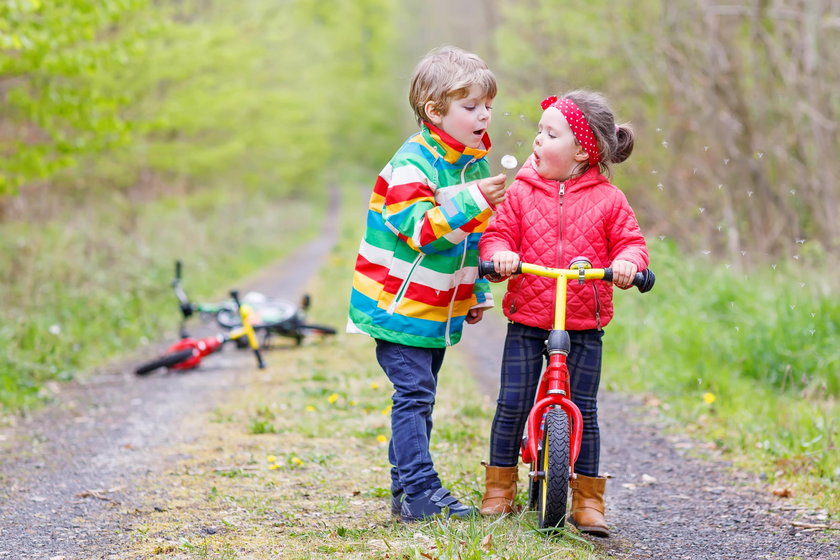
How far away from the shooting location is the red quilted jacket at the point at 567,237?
12.5 ft

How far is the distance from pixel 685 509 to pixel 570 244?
5.35 feet

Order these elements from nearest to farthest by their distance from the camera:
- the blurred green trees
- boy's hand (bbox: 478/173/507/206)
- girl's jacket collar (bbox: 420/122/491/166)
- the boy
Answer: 1. boy's hand (bbox: 478/173/507/206)
2. the boy
3. girl's jacket collar (bbox: 420/122/491/166)
4. the blurred green trees

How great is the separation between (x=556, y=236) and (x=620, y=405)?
3.59 m

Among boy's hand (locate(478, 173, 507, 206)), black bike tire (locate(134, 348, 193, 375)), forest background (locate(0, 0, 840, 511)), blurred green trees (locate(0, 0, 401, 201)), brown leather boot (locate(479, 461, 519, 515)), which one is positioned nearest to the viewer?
boy's hand (locate(478, 173, 507, 206))

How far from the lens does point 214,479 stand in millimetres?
4953

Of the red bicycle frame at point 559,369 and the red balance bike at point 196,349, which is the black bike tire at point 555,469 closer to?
the red bicycle frame at point 559,369

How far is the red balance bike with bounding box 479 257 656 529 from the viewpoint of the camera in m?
3.50

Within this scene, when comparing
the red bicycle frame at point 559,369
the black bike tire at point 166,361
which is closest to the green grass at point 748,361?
the red bicycle frame at point 559,369

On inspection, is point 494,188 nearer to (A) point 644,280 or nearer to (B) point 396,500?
(A) point 644,280

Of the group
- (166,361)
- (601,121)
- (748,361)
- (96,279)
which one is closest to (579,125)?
(601,121)

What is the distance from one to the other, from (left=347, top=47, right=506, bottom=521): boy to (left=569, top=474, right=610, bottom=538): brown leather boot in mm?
480

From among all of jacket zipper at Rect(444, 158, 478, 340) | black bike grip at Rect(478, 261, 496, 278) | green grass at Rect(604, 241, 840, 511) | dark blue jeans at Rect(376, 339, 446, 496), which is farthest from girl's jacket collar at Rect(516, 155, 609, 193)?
green grass at Rect(604, 241, 840, 511)

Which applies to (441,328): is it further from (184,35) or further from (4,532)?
(184,35)

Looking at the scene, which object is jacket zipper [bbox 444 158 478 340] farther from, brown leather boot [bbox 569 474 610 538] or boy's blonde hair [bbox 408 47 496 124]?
brown leather boot [bbox 569 474 610 538]
